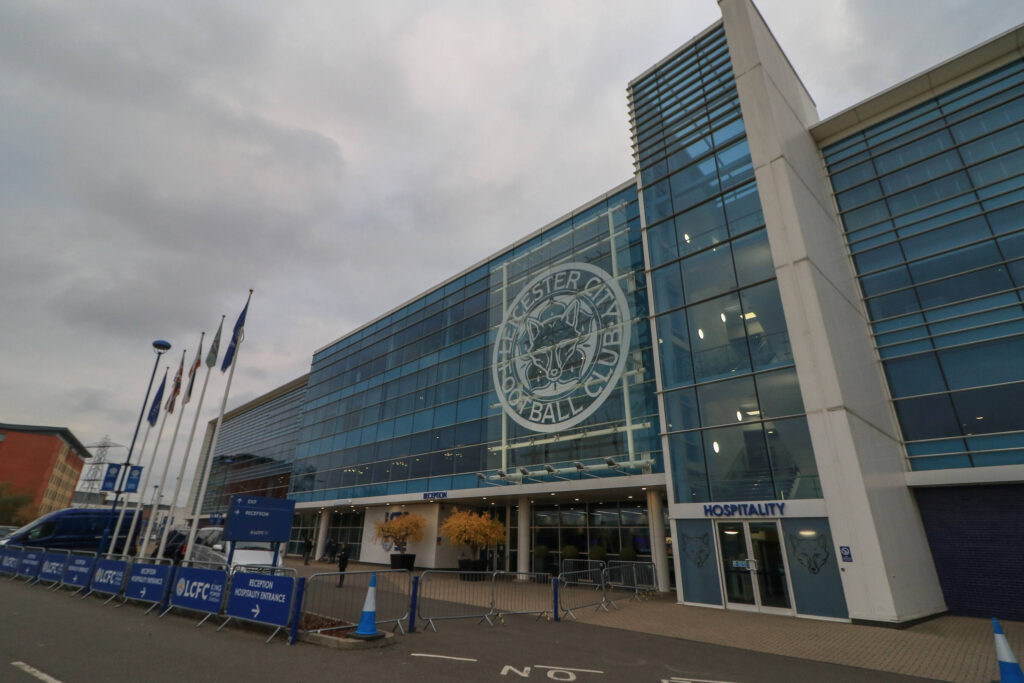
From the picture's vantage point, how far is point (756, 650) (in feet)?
35.7

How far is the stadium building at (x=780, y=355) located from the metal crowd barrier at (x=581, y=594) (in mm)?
3007

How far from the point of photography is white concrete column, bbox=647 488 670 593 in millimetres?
21438

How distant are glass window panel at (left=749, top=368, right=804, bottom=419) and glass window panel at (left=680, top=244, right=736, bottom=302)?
3.95 metres

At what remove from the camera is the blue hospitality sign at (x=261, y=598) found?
984cm

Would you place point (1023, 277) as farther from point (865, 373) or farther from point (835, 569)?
point (835, 569)

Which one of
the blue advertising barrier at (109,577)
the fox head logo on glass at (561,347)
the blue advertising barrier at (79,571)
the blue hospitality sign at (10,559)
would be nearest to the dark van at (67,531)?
the blue hospitality sign at (10,559)

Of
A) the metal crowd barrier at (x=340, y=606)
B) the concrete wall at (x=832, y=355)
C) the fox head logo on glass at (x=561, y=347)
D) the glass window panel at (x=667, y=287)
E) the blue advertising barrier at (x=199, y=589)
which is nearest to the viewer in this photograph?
the metal crowd barrier at (x=340, y=606)

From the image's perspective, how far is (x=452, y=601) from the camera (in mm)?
16719

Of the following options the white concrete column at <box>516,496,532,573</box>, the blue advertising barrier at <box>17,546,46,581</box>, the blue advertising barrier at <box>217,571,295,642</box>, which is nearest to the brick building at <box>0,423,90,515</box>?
the blue advertising barrier at <box>17,546,46,581</box>

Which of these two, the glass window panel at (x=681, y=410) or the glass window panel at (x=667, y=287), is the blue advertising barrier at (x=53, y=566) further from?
the glass window panel at (x=667, y=287)

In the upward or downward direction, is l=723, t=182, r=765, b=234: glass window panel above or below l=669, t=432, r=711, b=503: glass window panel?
above

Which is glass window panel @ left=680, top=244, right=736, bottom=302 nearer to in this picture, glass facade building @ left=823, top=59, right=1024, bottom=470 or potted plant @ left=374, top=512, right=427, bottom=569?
glass facade building @ left=823, top=59, right=1024, bottom=470

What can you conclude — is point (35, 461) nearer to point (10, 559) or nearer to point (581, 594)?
point (10, 559)

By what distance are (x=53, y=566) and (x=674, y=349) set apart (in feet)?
80.9
